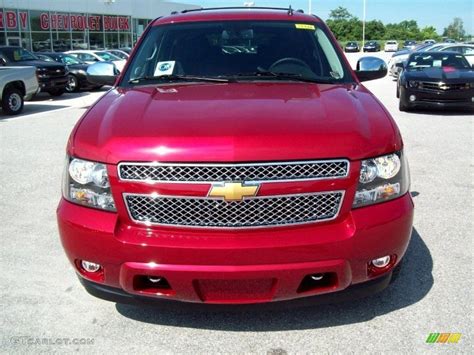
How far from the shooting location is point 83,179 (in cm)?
285

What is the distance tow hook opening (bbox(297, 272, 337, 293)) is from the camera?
2.75 m

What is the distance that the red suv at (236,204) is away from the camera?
262 cm

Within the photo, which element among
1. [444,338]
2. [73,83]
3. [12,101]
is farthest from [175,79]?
[73,83]

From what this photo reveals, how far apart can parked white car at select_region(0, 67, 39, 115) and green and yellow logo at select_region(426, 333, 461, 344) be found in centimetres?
1197

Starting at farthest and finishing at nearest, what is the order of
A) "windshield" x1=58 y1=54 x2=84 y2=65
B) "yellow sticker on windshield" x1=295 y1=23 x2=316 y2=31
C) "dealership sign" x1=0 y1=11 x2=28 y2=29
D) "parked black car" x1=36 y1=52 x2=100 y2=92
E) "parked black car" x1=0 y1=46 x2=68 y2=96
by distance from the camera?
"dealership sign" x1=0 y1=11 x2=28 y2=29 → "windshield" x1=58 y1=54 x2=84 y2=65 → "parked black car" x1=36 y1=52 x2=100 y2=92 → "parked black car" x1=0 y1=46 x2=68 y2=96 → "yellow sticker on windshield" x1=295 y1=23 x2=316 y2=31

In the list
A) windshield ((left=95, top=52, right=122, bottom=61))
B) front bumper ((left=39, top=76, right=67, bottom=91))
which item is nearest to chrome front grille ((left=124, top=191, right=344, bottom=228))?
front bumper ((left=39, top=76, right=67, bottom=91))

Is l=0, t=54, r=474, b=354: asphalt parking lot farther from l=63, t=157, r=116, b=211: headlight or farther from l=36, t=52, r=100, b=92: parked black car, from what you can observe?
l=36, t=52, r=100, b=92: parked black car

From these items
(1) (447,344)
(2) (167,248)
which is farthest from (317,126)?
(1) (447,344)

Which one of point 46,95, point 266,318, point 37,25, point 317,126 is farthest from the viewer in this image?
point 37,25

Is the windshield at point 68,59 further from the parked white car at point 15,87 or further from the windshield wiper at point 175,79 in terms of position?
the windshield wiper at point 175,79

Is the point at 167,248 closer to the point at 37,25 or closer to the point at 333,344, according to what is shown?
the point at 333,344

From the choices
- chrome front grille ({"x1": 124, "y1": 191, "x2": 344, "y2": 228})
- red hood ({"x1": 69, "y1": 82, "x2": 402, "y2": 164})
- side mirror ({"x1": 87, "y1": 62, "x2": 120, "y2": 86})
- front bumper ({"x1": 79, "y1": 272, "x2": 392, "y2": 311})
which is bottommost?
front bumper ({"x1": 79, "y1": 272, "x2": 392, "y2": 311})

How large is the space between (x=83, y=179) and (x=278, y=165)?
106 centimetres

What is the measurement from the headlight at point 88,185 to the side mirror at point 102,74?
1.98m
